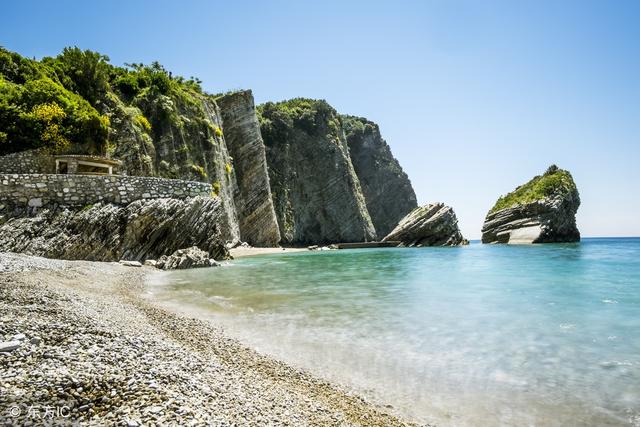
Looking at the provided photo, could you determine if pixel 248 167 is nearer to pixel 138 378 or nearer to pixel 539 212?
pixel 539 212

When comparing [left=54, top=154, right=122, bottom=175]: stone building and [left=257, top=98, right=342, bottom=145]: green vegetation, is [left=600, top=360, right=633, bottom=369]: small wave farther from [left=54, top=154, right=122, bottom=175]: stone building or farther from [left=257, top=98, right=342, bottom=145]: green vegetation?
[left=257, top=98, right=342, bottom=145]: green vegetation

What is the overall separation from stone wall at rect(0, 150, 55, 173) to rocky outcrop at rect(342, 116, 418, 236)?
93.6 m

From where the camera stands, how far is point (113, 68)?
42.0 meters

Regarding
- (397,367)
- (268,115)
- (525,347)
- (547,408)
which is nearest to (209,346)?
(397,367)

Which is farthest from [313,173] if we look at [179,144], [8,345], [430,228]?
[8,345]

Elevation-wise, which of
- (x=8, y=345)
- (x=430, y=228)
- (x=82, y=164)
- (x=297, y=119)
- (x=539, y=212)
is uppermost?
(x=297, y=119)

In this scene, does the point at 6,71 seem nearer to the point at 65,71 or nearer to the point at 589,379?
the point at 65,71

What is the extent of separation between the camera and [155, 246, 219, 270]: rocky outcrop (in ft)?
74.0

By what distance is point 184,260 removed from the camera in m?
23.0

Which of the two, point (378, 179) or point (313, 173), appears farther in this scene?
point (378, 179)

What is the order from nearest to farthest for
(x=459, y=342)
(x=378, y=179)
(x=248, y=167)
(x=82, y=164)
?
(x=459, y=342) → (x=82, y=164) → (x=248, y=167) → (x=378, y=179)

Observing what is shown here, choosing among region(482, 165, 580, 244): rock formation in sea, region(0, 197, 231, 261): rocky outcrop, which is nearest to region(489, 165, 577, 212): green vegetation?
region(482, 165, 580, 244): rock formation in sea

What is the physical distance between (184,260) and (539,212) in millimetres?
61718

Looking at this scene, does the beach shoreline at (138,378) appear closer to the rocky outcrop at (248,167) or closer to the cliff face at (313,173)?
the rocky outcrop at (248,167)
